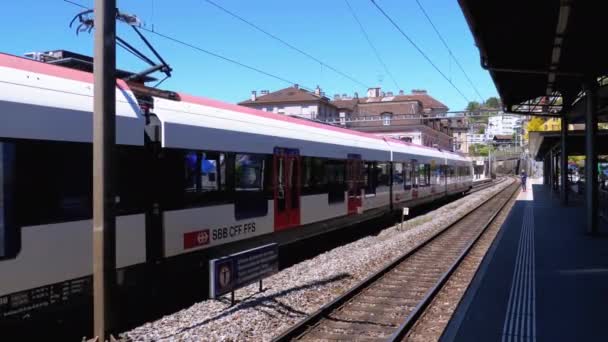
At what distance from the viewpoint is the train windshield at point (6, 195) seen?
552cm

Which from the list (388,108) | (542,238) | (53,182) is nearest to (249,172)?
(53,182)

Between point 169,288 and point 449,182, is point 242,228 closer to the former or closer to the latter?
point 169,288

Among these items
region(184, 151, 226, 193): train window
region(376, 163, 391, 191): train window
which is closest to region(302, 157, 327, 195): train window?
region(184, 151, 226, 193): train window

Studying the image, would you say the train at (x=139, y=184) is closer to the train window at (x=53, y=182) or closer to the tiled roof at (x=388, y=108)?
the train window at (x=53, y=182)

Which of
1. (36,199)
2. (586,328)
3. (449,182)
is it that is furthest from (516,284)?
(449,182)

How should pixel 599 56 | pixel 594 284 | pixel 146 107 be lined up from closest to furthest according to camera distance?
pixel 146 107 < pixel 594 284 < pixel 599 56

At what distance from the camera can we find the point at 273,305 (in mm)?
8195

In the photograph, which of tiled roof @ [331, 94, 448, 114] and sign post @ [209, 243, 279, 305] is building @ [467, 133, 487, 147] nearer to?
tiled roof @ [331, 94, 448, 114]

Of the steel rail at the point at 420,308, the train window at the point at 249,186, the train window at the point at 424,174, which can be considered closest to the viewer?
the steel rail at the point at 420,308

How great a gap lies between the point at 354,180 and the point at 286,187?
4.91 meters

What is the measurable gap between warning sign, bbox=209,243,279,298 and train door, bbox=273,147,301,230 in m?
2.11

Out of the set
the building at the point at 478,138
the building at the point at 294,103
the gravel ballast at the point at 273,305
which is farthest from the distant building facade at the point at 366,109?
the gravel ballast at the point at 273,305

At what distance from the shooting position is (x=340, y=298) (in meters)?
8.34

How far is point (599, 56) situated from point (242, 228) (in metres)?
10.4
